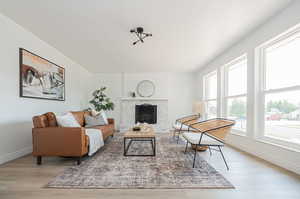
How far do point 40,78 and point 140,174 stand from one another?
9.61 feet

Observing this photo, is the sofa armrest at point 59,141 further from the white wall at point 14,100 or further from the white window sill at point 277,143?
the white window sill at point 277,143

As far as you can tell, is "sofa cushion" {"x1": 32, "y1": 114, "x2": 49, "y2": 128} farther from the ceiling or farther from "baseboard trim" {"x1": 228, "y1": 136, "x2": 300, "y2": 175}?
"baseboard trim" {"x1": 228, "y1": 136, "x2": 300, "y2": 175}

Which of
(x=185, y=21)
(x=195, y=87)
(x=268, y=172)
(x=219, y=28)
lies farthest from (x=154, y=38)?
(x=195, y=87)

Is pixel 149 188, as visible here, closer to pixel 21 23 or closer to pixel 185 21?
pixel 185 21

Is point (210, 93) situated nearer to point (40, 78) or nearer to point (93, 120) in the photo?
point (93, 120)

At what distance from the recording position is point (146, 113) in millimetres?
6062

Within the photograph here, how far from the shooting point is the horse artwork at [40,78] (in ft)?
9.26

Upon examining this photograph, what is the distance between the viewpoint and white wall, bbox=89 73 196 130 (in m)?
6.20

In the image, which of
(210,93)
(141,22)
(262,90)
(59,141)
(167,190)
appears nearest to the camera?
(167,190)

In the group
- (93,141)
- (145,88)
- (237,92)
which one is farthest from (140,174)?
(145,88)

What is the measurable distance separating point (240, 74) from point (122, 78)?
4.22 meters

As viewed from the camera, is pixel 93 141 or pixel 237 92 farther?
pixel 237 92

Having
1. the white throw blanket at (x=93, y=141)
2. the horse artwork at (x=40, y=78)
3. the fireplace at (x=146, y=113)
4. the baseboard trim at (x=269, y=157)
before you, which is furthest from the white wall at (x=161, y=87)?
the white throw blanket at (x=93, y=141)

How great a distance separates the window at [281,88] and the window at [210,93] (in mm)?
2117
